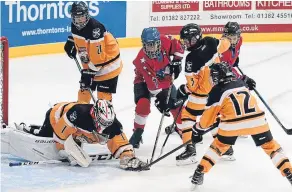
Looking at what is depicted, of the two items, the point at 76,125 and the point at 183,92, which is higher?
the point at 183,92

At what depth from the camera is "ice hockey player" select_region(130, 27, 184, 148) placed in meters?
4.49

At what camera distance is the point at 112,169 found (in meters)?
4.12

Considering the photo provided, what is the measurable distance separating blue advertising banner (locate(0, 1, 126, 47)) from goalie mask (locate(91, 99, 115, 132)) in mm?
3434

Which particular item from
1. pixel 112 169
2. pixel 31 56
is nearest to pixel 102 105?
pixel 112 169

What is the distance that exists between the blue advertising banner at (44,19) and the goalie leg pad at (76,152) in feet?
10.7

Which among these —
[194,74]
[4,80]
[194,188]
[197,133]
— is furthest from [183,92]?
[4,80]

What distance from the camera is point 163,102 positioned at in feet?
14.7

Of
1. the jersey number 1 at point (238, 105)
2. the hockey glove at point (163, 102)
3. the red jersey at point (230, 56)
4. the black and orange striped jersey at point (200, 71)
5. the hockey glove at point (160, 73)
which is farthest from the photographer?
the red jersey at point (230, 56)

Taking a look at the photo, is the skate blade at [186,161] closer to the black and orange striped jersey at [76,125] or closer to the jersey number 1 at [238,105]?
the black and orange striped jersey at [76,125]

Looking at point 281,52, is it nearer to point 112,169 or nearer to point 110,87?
point 110,87

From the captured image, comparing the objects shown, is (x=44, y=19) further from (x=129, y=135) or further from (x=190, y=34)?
(x=190, y=34)

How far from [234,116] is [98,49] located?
1.27 m

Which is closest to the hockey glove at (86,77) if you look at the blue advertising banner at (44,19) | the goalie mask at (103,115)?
the goalie mask at (103,115)

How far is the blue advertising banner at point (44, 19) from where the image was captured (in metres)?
7.10
